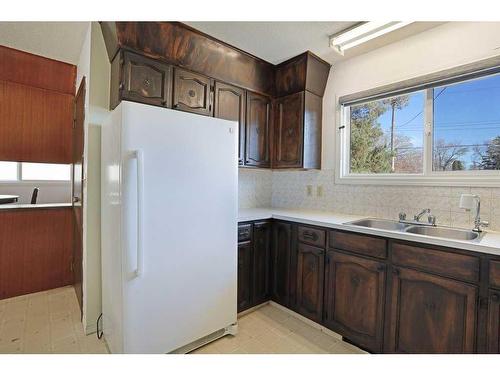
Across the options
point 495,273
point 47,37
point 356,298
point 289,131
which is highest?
point 47,37

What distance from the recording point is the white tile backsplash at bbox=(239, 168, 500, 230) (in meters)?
1.83

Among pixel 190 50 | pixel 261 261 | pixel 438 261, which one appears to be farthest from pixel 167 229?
pixel 438 261

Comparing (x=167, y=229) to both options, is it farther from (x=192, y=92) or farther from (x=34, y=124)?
(x=34, y=124)

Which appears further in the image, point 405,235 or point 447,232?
point 447,232

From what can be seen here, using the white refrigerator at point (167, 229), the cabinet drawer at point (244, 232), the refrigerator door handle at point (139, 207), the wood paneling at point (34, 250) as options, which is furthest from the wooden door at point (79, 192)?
the cabinet drawer at point (244, 232)

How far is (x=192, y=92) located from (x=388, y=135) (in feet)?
5.80

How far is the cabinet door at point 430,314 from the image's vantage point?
1369 mm

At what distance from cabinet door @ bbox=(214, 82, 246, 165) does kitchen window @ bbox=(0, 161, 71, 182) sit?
303cm

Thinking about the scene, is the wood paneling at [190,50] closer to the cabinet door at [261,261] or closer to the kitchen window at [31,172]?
the cabinet door at [261,261]

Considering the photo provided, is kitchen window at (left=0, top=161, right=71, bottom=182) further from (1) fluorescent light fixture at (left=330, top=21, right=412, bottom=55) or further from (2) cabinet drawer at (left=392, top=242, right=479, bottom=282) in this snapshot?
(2) cabinet drawer at (left=392, top=242, right=479, bottom=282)

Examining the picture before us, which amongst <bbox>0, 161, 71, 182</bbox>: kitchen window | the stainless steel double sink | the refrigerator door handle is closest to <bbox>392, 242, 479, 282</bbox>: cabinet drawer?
the stainless steel double sink

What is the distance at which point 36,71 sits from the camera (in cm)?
272

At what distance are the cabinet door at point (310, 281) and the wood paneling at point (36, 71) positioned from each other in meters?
3.06
